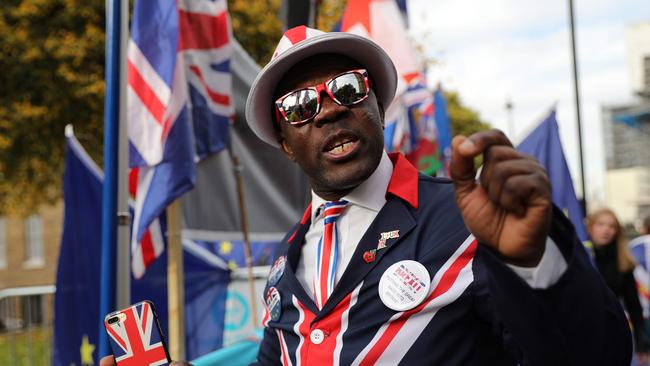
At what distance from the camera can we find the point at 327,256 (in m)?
2.06

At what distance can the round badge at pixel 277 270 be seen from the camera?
222 centimetres

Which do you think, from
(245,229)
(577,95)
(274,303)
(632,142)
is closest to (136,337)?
(274,303)

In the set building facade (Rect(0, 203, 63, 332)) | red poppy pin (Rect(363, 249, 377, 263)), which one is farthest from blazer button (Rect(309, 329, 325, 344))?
building facade (Rect(0, 203, 63, 332))

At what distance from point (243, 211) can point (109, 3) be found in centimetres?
218

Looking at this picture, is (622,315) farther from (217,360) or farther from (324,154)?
(217,360)

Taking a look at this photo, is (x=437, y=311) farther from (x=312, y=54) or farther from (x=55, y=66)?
(x=55, y=66)

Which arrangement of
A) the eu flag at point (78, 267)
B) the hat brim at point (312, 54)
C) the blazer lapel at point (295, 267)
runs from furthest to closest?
the eu flag at point (78, 267) → the hat brim at point (312, 54) → the blazer lapel at point (295, 267)

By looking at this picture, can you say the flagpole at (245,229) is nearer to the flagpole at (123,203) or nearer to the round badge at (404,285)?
the flagpole at (123,203)

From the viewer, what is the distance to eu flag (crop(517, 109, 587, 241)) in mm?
6480

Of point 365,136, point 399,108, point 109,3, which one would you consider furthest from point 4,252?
point 365,136

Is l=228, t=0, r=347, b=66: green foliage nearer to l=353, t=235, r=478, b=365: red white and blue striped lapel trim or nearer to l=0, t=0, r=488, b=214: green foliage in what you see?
l=0, t=0, r=488, b=214: green foliage

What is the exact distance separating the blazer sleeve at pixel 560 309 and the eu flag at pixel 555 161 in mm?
5265

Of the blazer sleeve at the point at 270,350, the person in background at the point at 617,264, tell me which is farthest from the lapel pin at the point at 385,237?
the person in background at the point at 617,264

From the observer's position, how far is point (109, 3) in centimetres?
344
